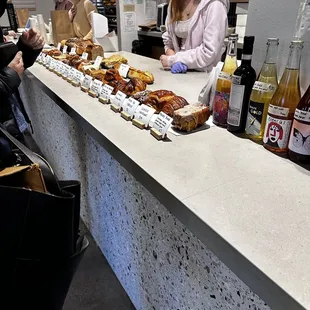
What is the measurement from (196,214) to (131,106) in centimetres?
55

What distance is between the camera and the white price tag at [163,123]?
2.86 ft

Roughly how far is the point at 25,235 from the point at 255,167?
534mm

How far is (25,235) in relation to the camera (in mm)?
549

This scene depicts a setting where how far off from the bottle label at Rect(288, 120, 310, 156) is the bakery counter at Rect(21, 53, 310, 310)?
0.05 m

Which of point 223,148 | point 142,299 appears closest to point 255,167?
point 223,148

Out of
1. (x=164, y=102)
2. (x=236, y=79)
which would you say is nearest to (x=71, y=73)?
(x=164, y=102)

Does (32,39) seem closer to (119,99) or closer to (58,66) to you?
(58,66)

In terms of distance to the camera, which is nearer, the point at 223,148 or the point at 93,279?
the point at 223,148

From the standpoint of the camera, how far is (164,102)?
40.3 inches

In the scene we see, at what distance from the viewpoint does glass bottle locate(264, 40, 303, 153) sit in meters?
0.75

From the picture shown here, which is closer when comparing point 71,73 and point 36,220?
point 36,220

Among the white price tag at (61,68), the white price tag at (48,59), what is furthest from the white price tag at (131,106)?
the white price tag at (48,59)

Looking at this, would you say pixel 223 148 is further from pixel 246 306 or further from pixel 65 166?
pixel 65 166

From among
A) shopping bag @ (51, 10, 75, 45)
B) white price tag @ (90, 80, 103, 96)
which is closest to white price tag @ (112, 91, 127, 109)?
white price tag @ (90, 80, 103, 96)
